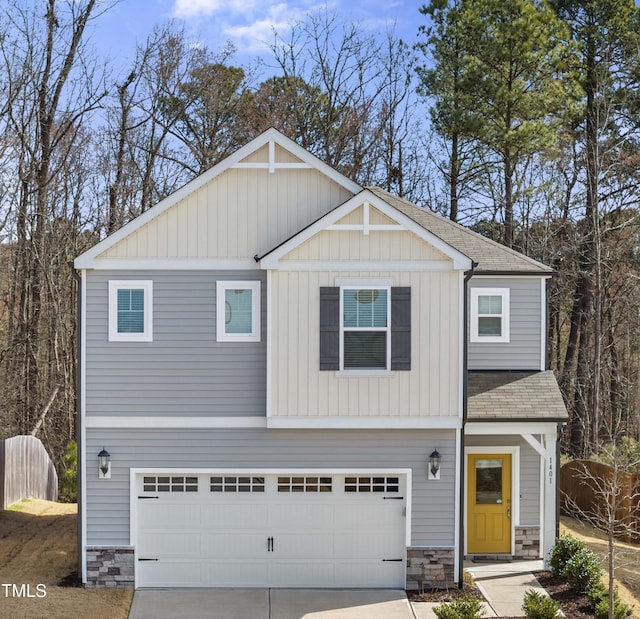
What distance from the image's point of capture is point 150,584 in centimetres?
1288

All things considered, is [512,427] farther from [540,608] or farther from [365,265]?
[365,265]

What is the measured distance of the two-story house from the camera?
12484 mm

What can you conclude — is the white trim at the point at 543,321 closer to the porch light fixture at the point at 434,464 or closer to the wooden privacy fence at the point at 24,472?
the porch light fixture at the point at 434,464

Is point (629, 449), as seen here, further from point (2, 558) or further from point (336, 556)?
point (2, 558)

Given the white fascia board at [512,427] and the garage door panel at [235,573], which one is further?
the white fascia board at [512,427]

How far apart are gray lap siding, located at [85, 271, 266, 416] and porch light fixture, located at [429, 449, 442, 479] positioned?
2.83 meters

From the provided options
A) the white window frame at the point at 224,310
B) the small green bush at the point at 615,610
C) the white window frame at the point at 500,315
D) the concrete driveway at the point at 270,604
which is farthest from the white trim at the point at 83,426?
the small green bush at the point at 615,610

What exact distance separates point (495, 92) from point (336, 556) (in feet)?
51.5

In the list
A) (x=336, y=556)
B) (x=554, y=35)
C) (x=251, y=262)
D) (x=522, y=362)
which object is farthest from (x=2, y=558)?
(x=554, y=35)

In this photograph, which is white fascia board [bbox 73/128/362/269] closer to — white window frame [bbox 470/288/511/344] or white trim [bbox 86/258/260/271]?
white trim [bbox 86/258/260/271]

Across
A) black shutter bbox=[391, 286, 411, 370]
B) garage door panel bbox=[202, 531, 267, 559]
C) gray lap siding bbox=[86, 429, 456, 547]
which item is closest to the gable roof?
black shutter bbox=[391, 286, 411, 370]

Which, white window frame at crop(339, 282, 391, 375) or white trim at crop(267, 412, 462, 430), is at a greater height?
white window frame at crop(339, 282, 391, 375)

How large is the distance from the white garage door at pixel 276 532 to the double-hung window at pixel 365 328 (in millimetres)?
1958

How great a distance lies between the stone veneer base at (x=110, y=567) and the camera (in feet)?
41.5
